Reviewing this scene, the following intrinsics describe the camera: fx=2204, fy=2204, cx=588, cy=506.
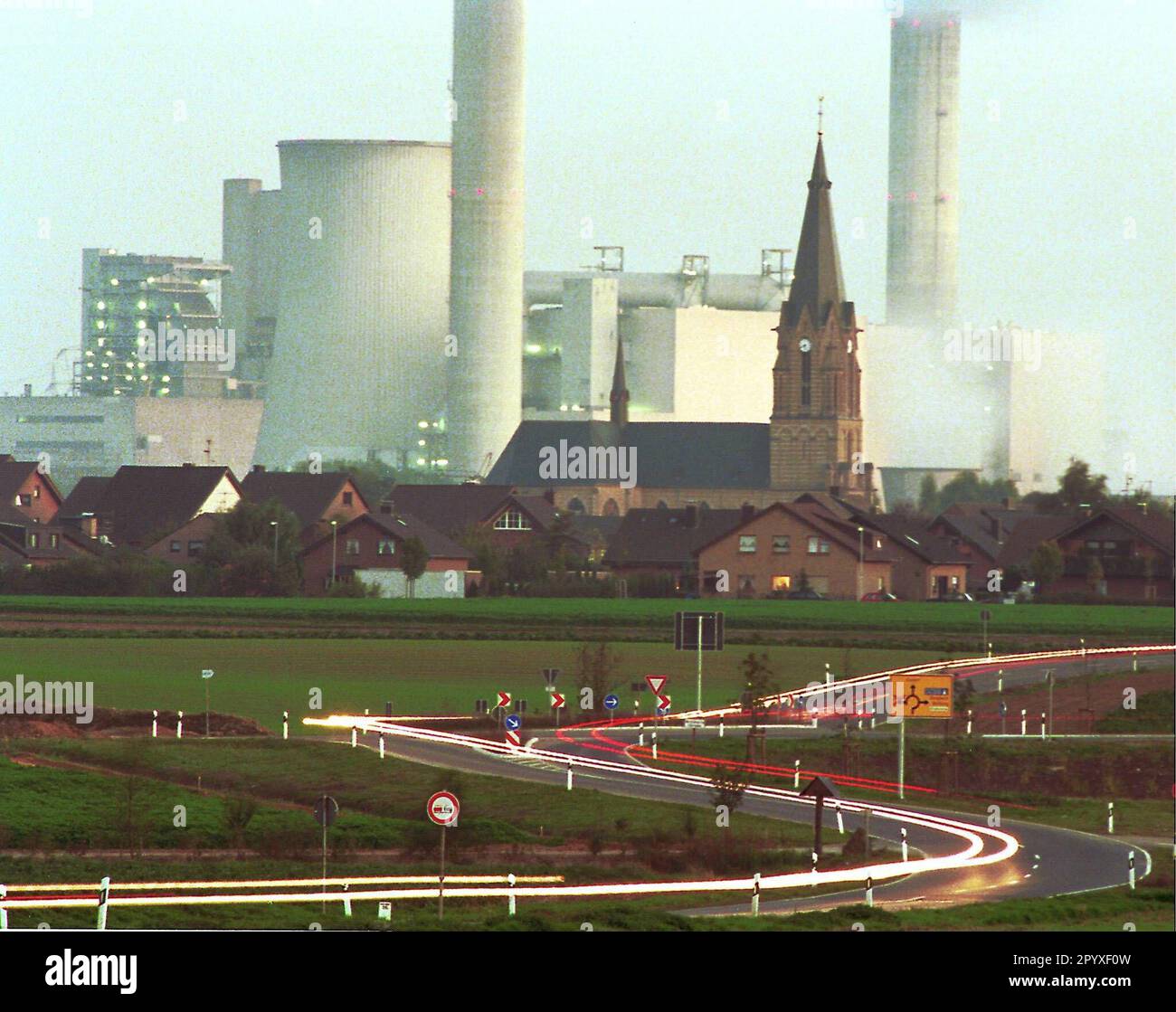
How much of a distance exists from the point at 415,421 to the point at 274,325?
14.3 meters

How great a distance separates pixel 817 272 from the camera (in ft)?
477

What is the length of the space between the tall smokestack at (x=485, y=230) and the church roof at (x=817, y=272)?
19734 mm

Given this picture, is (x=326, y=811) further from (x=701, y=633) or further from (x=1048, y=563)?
(x=1048, y=563)

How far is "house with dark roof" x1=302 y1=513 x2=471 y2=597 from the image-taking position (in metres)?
75.1

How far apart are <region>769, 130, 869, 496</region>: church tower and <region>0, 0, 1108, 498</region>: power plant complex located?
1030 millimetres

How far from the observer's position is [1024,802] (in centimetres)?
3300

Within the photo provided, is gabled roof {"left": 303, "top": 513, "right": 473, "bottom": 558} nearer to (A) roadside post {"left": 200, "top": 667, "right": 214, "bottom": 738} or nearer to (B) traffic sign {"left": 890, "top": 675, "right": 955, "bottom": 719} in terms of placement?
(A) roadside post {"left": 200, "top": 667, "right": 214, "bottom": 738}

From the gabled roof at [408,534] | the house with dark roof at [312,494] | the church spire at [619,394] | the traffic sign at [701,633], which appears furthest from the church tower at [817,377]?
the traffic sign at [701,633]

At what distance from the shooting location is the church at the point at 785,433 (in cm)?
14525

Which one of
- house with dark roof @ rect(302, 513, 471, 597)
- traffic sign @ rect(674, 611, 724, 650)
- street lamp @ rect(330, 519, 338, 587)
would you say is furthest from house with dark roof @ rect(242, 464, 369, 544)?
traffic sign @ rect(674, 611, 724, 650)

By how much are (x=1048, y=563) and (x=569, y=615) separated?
25.2m

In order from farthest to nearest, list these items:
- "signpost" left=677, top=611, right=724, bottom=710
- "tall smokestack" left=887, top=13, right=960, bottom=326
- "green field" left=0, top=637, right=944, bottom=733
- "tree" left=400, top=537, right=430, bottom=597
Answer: "tall smokestack" left=887, top=13, right=960, bottom=326
"tree" left=400, top=537, right=430, bottom=597
"green field" left=0, top=637, right=944, bottom=733
"signpost" left=677, top=611, right=724, bottom=710

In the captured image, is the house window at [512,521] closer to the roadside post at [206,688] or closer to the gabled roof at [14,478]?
the gabled roof at [14,478]
